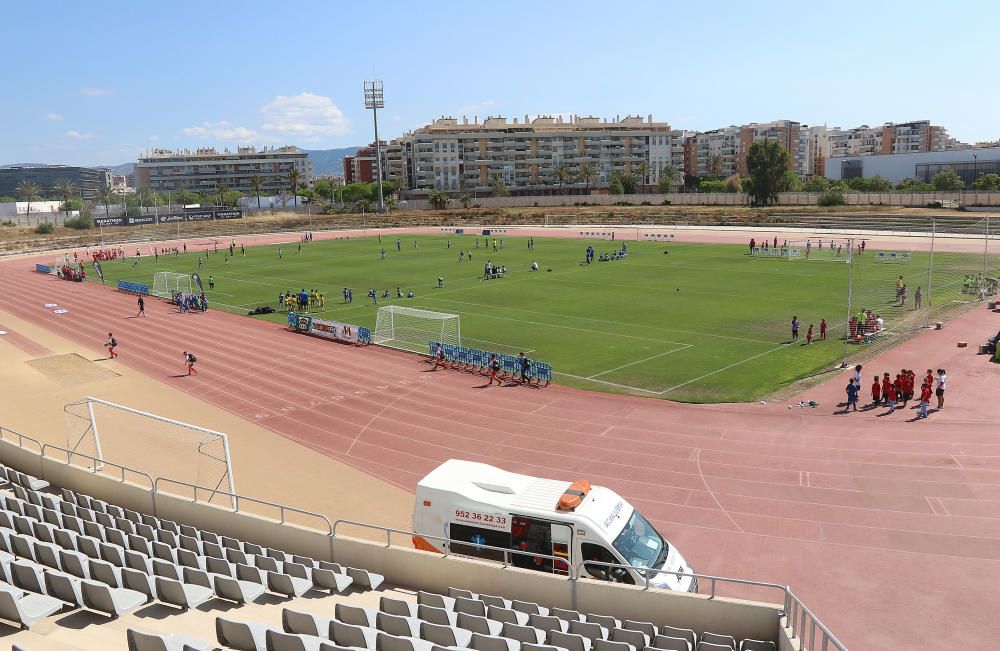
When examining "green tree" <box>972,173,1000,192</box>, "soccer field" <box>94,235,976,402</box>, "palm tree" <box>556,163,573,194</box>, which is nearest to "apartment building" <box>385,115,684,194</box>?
"palm tree" <box>556,163,573,194</box>

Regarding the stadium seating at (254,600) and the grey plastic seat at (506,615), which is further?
the grey plastic seat at (506,615)

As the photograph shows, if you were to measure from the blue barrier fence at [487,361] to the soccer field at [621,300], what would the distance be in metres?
1.15

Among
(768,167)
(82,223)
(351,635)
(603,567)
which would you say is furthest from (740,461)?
(82,223)

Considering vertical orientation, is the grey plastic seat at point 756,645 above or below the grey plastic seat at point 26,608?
below

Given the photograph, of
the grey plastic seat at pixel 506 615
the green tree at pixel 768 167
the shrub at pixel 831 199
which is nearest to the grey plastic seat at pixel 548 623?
the grey plastic seat at pixel 506 615

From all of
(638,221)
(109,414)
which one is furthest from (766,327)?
(638,221)

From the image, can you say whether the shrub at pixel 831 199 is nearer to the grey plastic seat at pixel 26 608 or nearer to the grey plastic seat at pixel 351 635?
the grey plastic seat at pixel 351 635

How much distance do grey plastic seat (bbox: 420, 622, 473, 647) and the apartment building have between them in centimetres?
18207

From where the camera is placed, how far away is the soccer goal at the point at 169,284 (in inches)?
2255

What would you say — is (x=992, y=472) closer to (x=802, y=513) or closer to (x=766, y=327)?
(x=802, y=513)

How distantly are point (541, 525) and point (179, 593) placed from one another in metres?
6.04

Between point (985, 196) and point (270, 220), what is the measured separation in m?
116

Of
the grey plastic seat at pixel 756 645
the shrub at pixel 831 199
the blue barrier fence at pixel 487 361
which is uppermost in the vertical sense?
the shrub at pixel 831 199

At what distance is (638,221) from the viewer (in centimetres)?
12425
